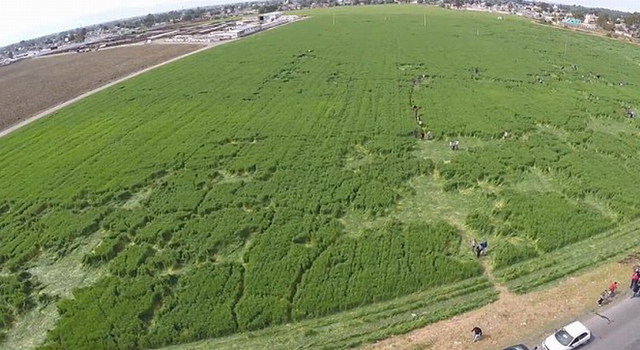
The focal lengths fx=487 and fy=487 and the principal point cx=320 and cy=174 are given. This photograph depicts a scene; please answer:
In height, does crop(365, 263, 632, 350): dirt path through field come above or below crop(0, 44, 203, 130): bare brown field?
below

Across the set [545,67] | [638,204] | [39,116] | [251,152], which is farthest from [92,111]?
[545,67]

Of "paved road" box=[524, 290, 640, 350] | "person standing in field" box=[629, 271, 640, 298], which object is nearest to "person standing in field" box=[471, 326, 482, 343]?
"paved road" box=[524, 290, 640, 350]

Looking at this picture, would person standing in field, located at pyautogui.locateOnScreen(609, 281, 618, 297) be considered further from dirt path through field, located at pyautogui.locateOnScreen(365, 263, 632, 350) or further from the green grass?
the green grass

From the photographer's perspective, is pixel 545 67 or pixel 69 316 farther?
pixel 545 67

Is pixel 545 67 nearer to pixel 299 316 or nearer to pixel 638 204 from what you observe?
pixel 638 204

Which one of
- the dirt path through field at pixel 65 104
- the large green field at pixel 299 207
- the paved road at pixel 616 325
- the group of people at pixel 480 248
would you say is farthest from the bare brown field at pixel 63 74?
the paved road at pixel 616 325

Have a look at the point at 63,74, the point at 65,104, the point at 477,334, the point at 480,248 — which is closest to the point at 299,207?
the point at 480,248

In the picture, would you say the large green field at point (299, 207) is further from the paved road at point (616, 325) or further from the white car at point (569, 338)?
the white car at point (569, 338)
